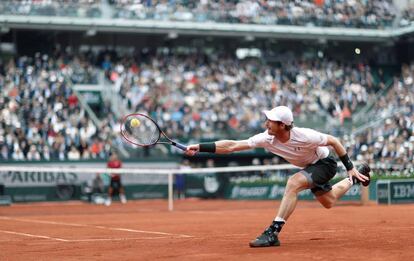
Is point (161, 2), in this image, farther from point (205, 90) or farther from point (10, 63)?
point (10, 63)

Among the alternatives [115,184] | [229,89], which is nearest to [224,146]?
[115,184]

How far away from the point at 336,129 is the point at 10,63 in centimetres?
1400

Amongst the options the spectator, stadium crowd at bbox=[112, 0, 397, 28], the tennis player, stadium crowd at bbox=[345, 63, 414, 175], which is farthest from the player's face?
stadium crowd at bbox=[112, 0, 397, 28]

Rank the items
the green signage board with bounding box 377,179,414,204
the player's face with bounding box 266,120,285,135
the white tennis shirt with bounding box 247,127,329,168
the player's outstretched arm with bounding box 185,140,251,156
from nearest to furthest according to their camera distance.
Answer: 1. the player's face with bounding box 266,120,285,135
2. the white tennis shirt with bounding box 247,127,329,168
3. the player's outstretched arm with bounding box 185,140,251,156
4. the green signage board with bounding box 377,179,414,204

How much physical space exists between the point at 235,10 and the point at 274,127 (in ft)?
97.1

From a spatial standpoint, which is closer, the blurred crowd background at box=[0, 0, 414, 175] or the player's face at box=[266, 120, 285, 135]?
the player's face at box=[266, 120, 285, 135]

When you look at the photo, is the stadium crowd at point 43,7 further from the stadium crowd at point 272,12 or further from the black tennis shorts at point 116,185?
the black tennis shorts at point 116,185

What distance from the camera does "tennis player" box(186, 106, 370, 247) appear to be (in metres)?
10.2

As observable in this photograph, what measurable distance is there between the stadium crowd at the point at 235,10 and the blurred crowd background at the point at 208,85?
50 mm

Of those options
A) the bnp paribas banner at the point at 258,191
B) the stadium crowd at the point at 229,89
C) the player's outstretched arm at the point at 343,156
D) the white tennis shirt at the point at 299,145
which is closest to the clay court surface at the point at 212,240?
the player's outstretched arm at the point at 343,156

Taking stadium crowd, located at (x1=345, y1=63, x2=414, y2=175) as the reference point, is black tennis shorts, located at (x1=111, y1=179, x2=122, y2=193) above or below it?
below

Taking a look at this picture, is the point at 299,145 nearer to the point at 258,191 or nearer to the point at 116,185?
the point at 116,185

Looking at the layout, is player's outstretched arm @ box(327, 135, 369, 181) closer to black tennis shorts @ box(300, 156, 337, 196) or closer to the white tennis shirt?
the white tennis shirt

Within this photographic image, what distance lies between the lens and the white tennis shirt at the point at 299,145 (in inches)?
411
